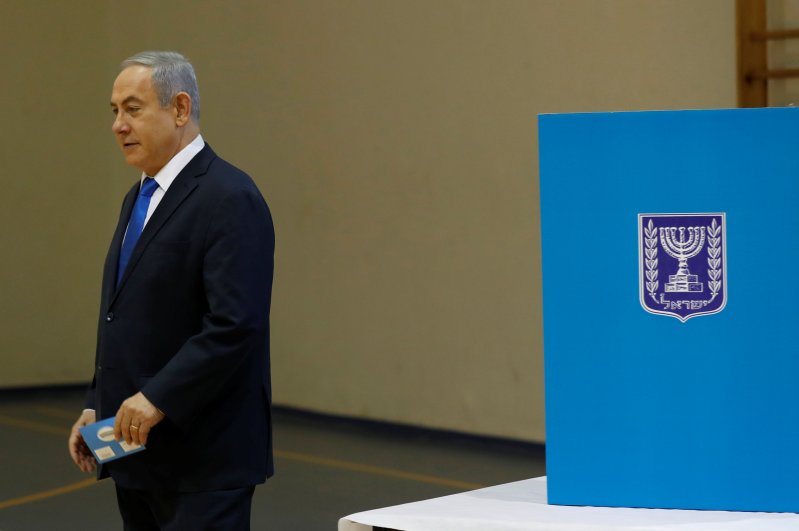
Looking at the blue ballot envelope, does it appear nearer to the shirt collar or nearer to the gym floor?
the shirt collar

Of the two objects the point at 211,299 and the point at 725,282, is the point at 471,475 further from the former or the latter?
the point at 725,282

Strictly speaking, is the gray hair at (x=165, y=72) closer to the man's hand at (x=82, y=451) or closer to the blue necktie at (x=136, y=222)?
the blue necktie at (x=136, y=222)

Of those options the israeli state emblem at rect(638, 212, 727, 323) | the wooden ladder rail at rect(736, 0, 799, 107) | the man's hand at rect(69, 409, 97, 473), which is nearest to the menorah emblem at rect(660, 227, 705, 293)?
the israeli state emblem at rect(638, 212, 727, 323)

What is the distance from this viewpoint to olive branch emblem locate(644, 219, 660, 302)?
138 centimetres

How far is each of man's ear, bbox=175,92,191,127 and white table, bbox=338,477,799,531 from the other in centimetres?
106

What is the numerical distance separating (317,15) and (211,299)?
521 centimetres

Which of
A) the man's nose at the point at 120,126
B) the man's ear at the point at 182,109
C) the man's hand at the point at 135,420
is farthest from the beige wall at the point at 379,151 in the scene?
the man's hand at the point at 135,420

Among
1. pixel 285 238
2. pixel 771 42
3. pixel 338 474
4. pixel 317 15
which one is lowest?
pixel 338 474

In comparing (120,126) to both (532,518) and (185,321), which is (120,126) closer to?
(185,321)

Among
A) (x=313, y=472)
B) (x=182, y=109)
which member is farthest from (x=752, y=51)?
(x=182, y=109)

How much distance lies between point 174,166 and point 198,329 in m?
0.32

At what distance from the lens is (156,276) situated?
223 centimetres

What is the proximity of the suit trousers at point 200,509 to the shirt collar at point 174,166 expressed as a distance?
0.58 m

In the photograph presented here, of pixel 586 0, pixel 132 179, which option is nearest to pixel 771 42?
pixel 586 0
